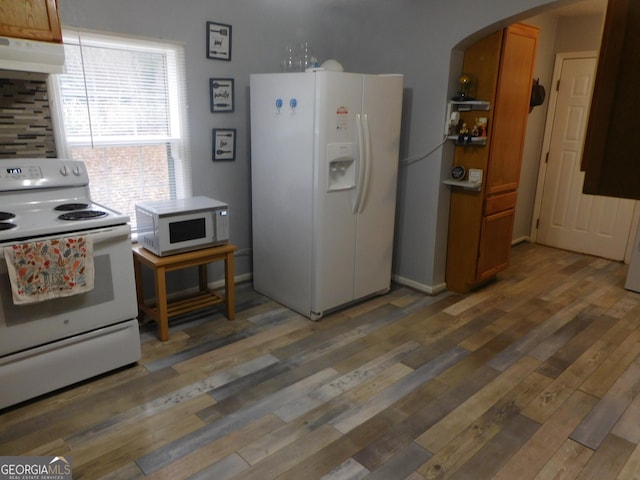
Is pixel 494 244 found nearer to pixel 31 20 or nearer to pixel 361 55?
pixel 361 55

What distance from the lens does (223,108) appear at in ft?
11.1

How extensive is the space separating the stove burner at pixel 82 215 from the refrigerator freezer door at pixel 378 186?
1736 mm

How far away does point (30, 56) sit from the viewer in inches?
88.1

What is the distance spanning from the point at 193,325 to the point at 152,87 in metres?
1.67

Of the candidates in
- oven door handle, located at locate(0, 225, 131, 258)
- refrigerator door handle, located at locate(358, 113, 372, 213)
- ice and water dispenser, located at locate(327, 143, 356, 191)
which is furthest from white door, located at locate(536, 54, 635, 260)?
oven door handle, located at locate(0, 225, 131, 258)

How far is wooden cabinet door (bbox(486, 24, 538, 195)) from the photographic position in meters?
3.31

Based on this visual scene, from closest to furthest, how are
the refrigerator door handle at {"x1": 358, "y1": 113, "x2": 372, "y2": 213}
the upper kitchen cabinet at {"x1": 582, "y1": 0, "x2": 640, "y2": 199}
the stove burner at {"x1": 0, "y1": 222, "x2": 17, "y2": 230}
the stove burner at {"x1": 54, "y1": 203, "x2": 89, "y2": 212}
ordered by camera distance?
A: the upper kitchen cabinet at {"x1": 582, "y1": 0, "x2": 640, "y2": 199}
the stove burner at {"x1": 0, "y1": 222, "x2": 17, "y2": 230}
the stove burner at {"x1": 54, "y1": 203, "x2": 89, "y2": 212}
the refrigerator door handle at {"x1": 358, "y1": 113, "x2": 372, "y2": 213}

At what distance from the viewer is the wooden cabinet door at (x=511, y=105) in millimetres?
3314

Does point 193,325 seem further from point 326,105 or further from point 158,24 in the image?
Answer: point 158,24

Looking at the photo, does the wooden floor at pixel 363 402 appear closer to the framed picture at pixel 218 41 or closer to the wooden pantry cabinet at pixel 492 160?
the wooden pantry cabinet at pixel 492 160

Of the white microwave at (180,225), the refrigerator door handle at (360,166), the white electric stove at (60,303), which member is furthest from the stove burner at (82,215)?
the refrigerator door handle at (360,166)

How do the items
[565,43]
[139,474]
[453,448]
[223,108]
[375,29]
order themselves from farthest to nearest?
[565,43] < [375,29] < [223,108] < [453,448] < [139,474]

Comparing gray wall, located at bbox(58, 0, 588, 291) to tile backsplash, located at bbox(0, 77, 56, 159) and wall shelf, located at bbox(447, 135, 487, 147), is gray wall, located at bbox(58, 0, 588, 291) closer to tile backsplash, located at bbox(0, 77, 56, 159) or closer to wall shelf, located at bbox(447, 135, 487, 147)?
wall shelf, located at bbox(447, 135, 487, 147)

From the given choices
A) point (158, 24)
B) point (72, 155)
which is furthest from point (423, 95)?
point (72, 155)
